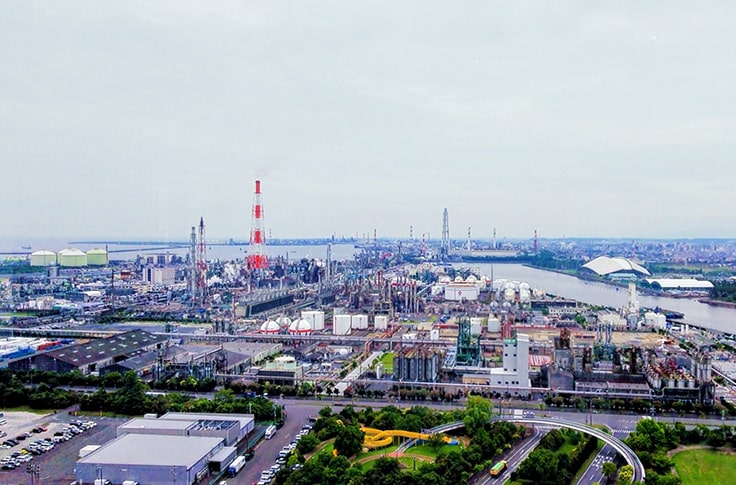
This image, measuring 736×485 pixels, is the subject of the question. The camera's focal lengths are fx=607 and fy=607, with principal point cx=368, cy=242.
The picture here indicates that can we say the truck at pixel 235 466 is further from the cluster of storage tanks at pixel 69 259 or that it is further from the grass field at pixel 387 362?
the cluster of storage tanks at pixel 69 259

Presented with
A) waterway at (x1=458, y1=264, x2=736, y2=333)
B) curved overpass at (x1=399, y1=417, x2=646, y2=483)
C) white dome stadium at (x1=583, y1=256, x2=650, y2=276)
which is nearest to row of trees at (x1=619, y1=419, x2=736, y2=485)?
curved overpass at (x1=399, y1=417, x2=646, y2=483)

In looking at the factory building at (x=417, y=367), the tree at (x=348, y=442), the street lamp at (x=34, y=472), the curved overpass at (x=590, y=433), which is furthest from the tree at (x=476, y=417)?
the street lamp at (x=34, y=472)

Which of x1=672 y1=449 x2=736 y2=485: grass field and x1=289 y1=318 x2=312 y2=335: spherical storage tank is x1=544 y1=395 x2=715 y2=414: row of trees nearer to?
x1=672 y1=449 x2=736 y2=485: grass field

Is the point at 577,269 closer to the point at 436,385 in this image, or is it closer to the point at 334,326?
the point at 334,326

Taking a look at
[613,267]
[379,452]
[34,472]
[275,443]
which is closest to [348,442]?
[379,452]

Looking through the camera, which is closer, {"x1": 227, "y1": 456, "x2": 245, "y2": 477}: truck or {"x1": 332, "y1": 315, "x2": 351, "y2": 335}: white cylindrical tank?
{"x1": 227, "y1": 456, "x2": 245, "y2": 477}: truck

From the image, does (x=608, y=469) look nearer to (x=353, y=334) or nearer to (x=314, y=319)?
(x=353, y=334)
